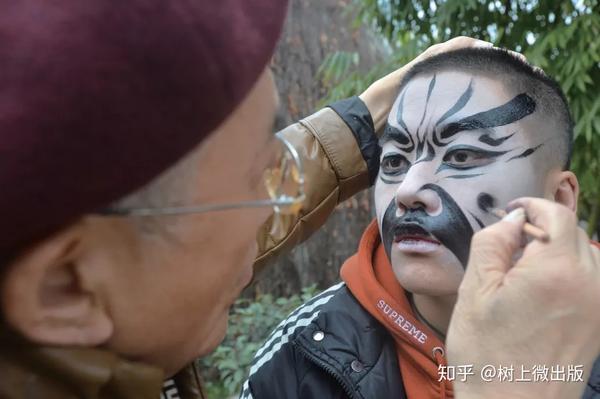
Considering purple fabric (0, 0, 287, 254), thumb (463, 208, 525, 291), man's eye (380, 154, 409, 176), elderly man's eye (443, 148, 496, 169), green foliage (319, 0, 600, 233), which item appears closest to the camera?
purple fabric (0, 0, 287, 254)

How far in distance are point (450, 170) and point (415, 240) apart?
0.71 feet

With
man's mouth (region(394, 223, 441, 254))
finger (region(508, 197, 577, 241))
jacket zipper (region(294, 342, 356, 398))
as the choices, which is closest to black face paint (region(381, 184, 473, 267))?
man's mouth (region(394, 223, 441, 254))

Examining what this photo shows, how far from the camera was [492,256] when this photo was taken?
3.66 feet

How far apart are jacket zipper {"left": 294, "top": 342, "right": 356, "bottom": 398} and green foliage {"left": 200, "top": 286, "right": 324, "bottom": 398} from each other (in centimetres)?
225

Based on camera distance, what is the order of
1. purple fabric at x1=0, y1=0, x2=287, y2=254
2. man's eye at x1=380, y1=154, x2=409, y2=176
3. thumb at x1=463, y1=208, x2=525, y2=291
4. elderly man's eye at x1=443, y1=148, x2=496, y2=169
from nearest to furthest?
purple fabric at x1=0, y1=0, x2=287, y2=254 < thumb at x1=463, y1=208, x2=525, y2=291 < elderly man's eye at x1=443, y1=148, x2=496, y2=169 < man's eye at x1=380, y1=154, x2=409, y2=176

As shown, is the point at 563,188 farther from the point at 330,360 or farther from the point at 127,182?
the point at 127,182

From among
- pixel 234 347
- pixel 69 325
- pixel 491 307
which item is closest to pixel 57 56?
pixel 69 325

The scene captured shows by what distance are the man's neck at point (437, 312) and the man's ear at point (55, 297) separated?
3.63ft

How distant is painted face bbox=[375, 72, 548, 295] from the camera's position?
5.67ft

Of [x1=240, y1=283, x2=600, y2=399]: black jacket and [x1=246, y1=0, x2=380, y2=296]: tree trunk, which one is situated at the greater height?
[x1=240, y1=283, x2=600, y2=399]: black jacket

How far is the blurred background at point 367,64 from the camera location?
3.11m

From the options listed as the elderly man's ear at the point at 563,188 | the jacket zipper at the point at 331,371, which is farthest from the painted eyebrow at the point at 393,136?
the jacket zipper at the point at 331,371

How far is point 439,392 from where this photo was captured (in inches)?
64.7

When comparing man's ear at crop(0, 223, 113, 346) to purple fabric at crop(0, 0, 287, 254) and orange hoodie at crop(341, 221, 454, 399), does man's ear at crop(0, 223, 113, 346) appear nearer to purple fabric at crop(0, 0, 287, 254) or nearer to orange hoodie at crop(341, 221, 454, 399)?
purple fabric at crop(0, 0, 287, 254)
